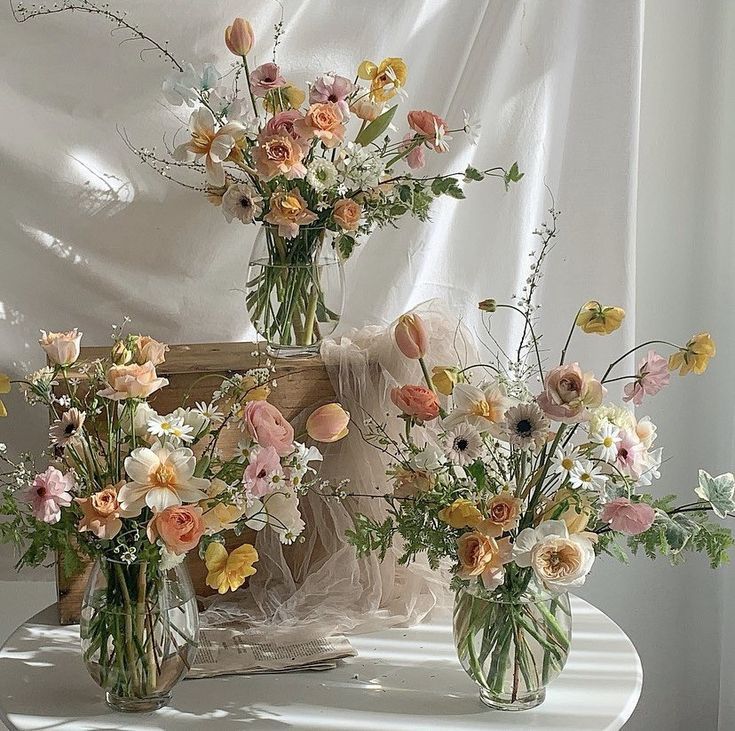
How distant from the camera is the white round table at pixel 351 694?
120cm

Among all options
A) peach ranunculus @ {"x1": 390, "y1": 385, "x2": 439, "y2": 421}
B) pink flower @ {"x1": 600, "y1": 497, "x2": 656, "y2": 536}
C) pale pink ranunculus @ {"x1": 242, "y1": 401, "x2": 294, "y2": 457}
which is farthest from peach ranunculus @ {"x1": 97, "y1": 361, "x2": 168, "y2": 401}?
pink flower @ {"x1": 600, "y1": 497, "x2": 656, "y2": 536}

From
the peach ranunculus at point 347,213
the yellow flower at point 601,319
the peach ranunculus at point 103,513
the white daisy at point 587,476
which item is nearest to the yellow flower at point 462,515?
the white daisy at point 587,476

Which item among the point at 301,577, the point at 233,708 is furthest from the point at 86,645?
the point at 301,577

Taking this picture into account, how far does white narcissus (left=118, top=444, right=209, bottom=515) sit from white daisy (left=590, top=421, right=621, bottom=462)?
0.38m

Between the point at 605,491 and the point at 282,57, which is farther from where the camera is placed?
the point at 282,57

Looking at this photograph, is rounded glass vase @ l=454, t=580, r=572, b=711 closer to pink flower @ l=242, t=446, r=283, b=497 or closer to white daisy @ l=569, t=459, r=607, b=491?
white daisy @ l=569, t=459, r=607, b=491

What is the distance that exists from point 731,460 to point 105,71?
45.5 inches

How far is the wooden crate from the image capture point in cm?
144

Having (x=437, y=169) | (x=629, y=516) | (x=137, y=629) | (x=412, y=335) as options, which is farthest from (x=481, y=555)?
(x=437, y=169)

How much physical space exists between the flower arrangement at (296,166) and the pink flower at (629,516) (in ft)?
1.69

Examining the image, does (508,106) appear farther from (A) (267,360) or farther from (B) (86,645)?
(B) (86,645)

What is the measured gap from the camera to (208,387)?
146 centimetres

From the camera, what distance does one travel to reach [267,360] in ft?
4.91

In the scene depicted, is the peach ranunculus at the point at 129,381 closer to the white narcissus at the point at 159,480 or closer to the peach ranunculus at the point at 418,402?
the white narcissus at the point at 159,480
